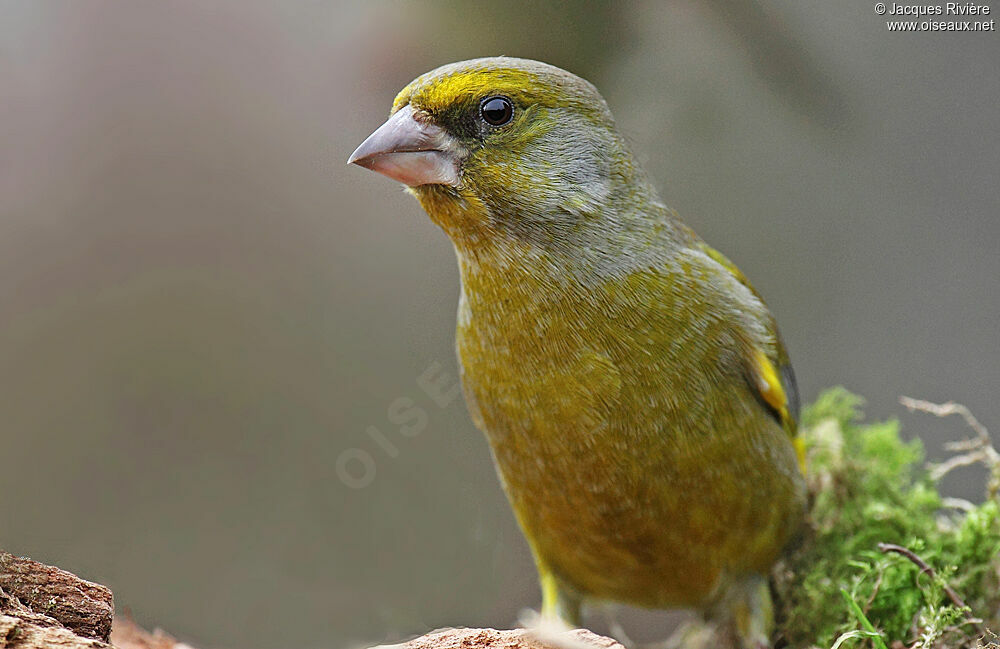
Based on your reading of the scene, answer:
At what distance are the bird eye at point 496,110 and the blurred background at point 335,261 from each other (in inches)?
7.6

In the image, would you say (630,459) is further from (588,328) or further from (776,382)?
(776,382)

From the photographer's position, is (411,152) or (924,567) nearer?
(411,152)

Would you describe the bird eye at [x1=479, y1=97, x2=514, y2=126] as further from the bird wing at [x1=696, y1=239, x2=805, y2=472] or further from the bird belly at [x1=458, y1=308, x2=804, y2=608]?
the bird wing at [x1=696, y1=239, x2=805, y2=472]

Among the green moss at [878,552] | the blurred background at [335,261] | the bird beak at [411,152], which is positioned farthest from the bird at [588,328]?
the green moss at [878,552]

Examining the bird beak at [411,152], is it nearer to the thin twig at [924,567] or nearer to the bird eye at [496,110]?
the bird eye at [496,110]

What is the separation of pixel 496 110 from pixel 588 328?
23.8 inches

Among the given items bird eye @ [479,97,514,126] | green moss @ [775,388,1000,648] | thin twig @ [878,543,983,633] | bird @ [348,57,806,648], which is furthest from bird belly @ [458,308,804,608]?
bird eye @ [479,97,514,126]

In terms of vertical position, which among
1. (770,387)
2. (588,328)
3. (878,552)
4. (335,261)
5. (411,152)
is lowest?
(878,552)

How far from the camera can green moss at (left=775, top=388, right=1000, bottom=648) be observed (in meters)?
2.36

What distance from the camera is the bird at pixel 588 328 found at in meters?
2.22

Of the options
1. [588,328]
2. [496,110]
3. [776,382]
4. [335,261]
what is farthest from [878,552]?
[335,261]

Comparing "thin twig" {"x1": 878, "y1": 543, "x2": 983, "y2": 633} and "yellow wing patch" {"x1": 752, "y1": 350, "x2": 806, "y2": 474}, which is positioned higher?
"yellow wing patch" {"x1": 752, "y1": 350, "x2": 806, "y2": 474}

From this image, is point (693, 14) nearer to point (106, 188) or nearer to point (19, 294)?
point (106, 188)

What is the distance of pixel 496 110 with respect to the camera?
7.31 feet
